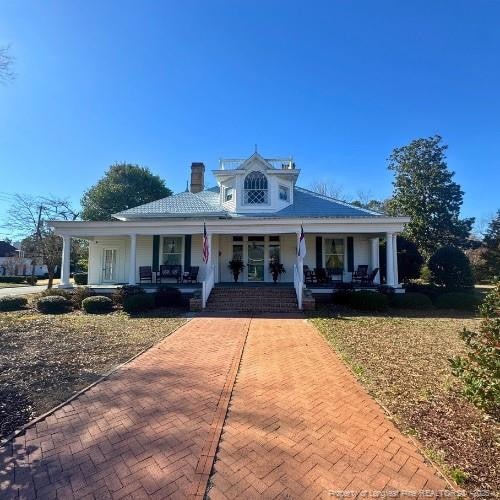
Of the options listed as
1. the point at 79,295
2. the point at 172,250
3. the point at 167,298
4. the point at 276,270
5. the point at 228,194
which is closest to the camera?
the point at 167,298

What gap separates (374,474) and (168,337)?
6.42m

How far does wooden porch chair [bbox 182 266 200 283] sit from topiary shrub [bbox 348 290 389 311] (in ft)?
25.8

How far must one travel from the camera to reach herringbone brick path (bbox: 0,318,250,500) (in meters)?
2.82

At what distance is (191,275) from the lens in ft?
54.5

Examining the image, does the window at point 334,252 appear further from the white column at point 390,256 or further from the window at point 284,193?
the window at point 284,193

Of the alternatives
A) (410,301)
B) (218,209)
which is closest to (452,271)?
(410,301)

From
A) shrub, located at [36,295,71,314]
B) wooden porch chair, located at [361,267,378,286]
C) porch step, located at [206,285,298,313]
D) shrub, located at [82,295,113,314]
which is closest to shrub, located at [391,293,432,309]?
wooden porch chair, located at [361,267,378,286]

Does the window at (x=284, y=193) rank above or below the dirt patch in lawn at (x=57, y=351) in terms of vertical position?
above

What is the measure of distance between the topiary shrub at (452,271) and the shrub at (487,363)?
14032 millimetres

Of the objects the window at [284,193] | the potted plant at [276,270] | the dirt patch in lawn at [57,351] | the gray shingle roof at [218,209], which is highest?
the window at [284,193]

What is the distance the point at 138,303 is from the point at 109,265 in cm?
717

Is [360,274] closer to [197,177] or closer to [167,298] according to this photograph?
[167,298]

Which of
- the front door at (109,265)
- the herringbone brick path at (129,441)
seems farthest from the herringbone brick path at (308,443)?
the front door at (109,265)

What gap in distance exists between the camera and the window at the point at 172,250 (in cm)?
1758
